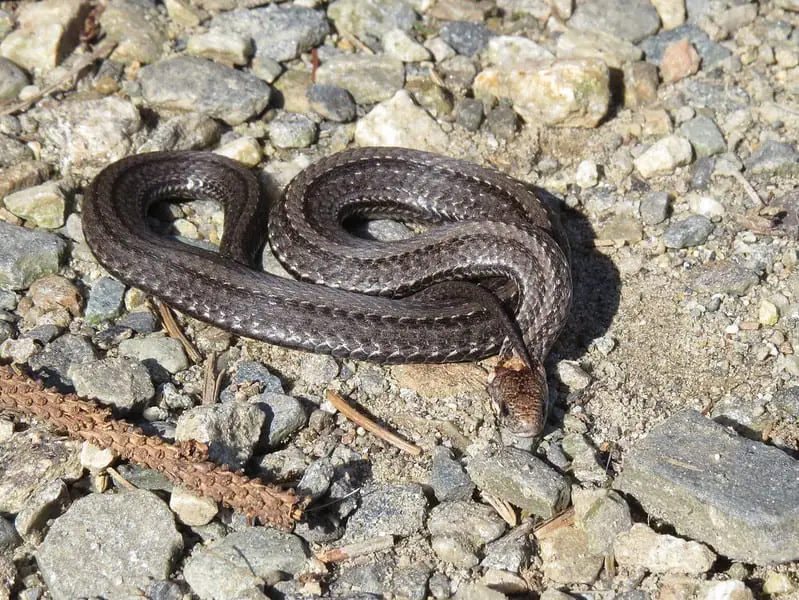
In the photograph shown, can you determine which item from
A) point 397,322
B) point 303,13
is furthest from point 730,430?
point 303,13

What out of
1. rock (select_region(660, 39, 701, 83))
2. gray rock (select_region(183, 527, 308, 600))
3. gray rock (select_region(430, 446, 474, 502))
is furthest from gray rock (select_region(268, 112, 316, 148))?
gray rock (select_region(183, 527, 308, 600))

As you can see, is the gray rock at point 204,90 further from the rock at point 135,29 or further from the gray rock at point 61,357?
the gray rock at point 61,357

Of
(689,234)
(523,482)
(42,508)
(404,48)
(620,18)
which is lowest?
(42,508)

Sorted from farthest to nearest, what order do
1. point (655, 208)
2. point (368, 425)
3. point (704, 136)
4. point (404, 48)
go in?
point (404, 48), point (704, 136), point (655, 208), point (368, 425)

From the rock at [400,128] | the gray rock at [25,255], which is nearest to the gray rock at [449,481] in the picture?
the gray rock at [25,255]

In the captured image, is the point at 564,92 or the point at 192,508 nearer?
the point at 192,508

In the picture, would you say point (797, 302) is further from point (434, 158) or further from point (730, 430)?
point (434, 158)

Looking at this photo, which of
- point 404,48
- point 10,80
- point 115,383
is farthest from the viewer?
point 404,48

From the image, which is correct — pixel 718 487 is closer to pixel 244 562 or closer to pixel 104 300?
pixel 244 562

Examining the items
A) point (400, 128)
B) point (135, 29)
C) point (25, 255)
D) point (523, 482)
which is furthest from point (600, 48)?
point (25, 255)
